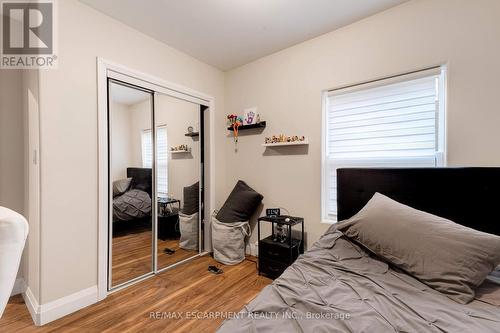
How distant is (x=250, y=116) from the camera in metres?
3.02

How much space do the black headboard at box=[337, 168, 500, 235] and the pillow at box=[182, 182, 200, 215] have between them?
1918 mm

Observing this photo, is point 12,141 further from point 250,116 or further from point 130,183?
point 250,116

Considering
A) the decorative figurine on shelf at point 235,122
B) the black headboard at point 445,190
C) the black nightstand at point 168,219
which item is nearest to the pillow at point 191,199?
the black nightstand at point 168,219

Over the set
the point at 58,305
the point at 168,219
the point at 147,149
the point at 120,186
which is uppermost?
the point at 147,149

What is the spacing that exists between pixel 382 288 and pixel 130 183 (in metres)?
2.27

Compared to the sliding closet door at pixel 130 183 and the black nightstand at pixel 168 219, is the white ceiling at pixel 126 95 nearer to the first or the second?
the sliding closet door at pixel 130 183

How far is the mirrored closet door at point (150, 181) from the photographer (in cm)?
222

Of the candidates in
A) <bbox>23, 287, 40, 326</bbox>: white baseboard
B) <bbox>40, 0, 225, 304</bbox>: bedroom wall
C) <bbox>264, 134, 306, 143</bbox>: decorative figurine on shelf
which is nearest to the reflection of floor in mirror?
<bbox>40, 0, 225, 304</bbox>: bedroom wall

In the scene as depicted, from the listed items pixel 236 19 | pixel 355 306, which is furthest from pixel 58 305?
pixel 236 19

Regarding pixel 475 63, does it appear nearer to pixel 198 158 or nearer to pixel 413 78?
pixel 413 78

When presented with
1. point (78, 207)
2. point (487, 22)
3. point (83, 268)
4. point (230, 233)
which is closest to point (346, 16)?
point (487, 22)

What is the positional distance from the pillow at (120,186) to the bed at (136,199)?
29 millimetres

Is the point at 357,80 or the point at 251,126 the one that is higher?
the point at 357,80

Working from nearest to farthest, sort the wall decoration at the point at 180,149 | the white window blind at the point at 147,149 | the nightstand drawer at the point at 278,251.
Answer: the nightstand drawer at the point at 278,251
the white window blind at the point at 147,149
the wall decoration at the point at 180,149
